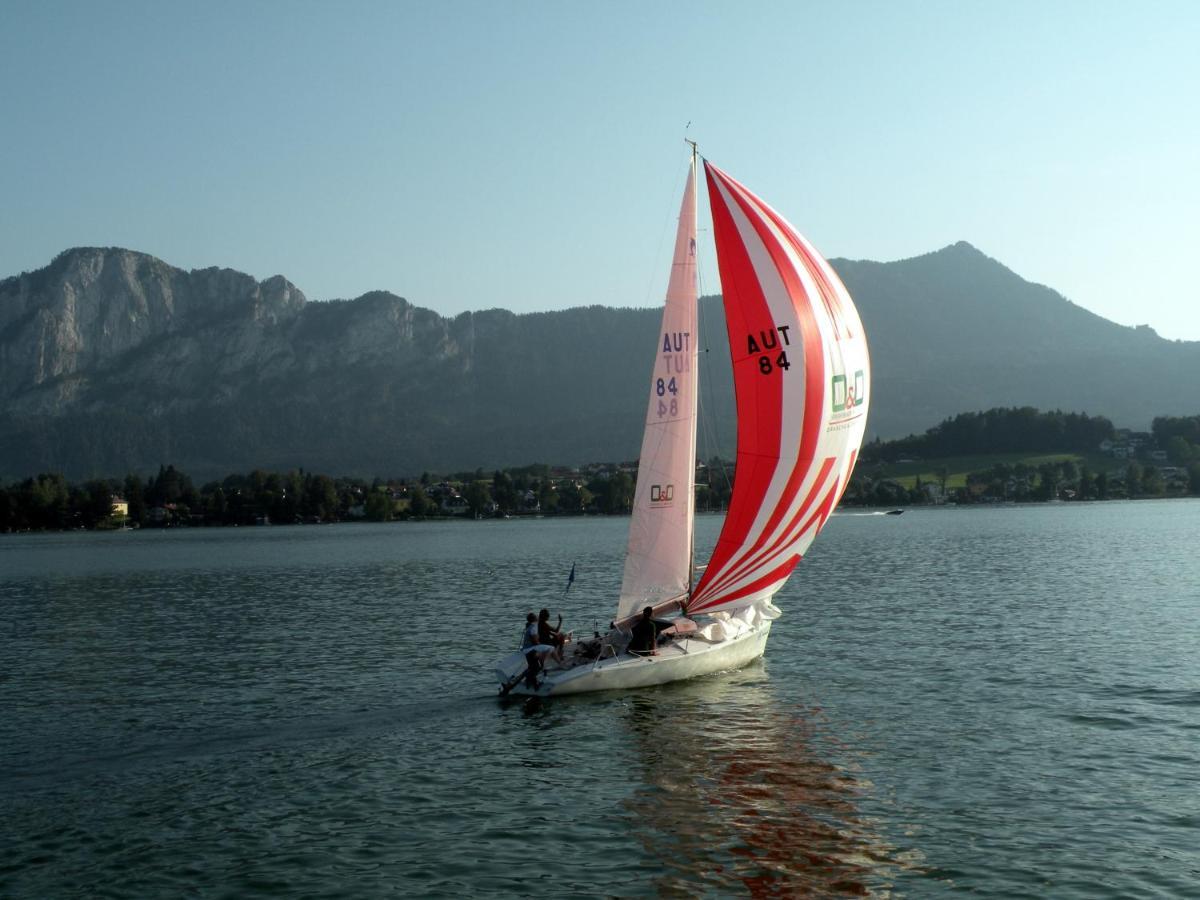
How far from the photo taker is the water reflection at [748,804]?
14617mm

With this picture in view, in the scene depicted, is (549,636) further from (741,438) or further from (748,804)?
(748,804)

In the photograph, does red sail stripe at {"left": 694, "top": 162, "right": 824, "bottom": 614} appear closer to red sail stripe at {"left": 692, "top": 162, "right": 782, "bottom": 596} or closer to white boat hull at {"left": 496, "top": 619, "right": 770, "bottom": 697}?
red sail stripe at {"left": 692, "top": 162, "right": 782, "bottom": 596}

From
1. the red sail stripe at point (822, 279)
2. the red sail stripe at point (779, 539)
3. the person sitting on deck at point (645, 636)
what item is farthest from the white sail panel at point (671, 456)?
the red sail stripe at point (822, 279)

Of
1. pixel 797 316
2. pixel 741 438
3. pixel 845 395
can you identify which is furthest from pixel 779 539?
pixel 797 316

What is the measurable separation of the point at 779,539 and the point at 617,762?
793 centimetres

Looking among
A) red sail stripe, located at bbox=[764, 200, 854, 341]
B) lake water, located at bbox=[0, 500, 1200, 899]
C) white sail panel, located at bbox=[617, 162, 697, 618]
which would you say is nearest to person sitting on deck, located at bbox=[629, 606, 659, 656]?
white sail panel, located at bbox=[617, 162, 697, 618]

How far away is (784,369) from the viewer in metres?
24.6

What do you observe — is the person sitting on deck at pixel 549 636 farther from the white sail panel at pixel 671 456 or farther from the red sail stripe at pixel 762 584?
the red sail stripe at pixel 762 584

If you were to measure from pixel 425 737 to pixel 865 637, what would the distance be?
1702cm

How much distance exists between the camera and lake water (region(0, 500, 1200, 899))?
15.0 meters

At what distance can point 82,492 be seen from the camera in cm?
19250

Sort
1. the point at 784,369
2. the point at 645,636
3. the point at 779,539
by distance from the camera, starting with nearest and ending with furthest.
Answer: the point at 784,369 → the point at 645,636 → the point at 779,539

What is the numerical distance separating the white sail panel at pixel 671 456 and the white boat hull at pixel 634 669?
1.39m

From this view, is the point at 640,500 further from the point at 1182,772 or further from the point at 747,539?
the point at 1182,772
